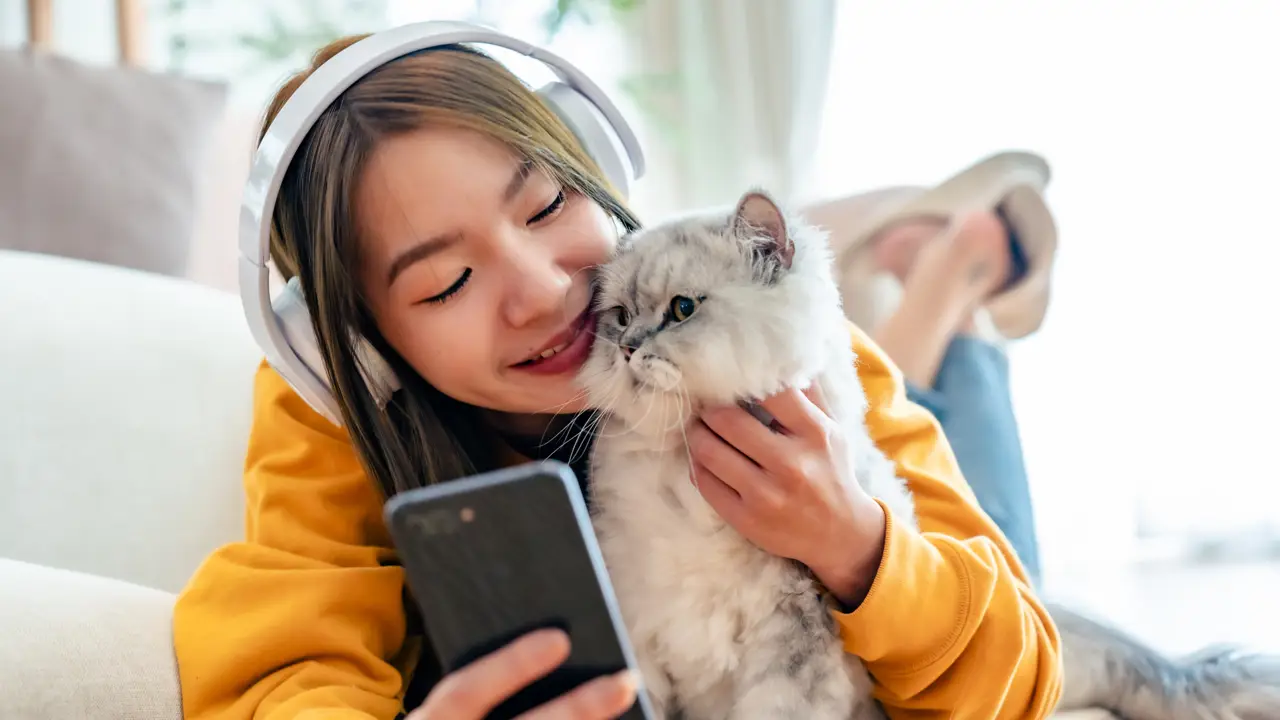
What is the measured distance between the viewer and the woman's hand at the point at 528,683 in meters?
0.65

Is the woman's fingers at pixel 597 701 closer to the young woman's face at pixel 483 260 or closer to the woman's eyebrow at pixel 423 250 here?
the young woman's face at pixel 483 260

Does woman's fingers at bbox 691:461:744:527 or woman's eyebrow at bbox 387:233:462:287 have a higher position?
woman's eyebrow at bbox 387:233:462:287

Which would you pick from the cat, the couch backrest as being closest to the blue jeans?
the cat

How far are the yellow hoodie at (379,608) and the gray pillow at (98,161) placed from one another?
85 cm

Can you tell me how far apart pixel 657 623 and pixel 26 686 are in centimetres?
52

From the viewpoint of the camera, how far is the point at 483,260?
96cm

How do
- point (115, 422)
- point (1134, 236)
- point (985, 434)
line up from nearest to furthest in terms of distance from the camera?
1. point (115, 422)
2. point (985, 434)
3. point (1134, 236)

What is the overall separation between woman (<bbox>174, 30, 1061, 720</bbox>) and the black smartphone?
21cm

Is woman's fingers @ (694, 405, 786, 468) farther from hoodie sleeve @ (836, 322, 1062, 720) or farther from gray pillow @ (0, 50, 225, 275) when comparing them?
gray pillow @ (0, 50, 225, 275)

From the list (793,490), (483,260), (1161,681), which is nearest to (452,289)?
(483,260)

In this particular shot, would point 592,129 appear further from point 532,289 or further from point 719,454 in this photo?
point 719,454

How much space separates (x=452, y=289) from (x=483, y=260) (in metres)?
0.05

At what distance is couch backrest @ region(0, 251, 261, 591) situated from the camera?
121cm

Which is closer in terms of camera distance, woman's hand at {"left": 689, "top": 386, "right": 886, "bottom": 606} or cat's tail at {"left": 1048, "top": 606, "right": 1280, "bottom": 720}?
woman's hand at {"left": 689, "top": 386, "right": 886, "bottom": 606}
